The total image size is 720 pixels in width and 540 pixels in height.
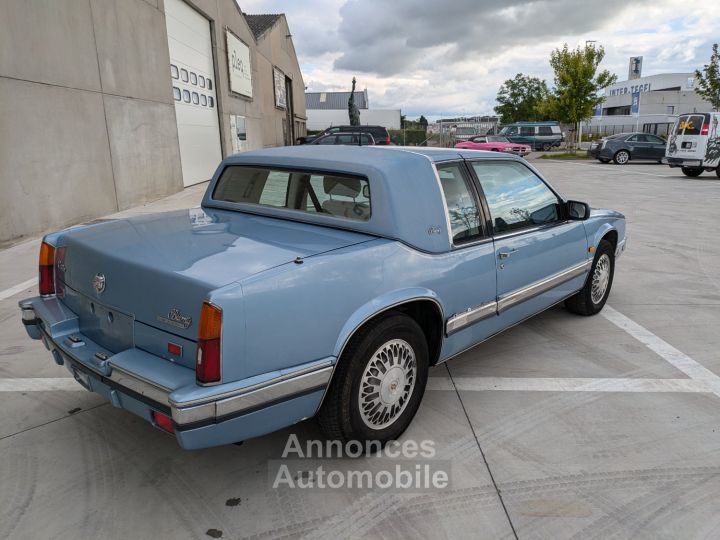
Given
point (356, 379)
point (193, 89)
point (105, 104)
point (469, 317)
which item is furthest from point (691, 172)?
point (356, 379)

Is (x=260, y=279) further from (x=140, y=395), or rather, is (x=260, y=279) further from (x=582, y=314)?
(x=582, y=314)

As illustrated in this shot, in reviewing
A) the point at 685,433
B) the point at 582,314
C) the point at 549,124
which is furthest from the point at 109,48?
the point at 549,124

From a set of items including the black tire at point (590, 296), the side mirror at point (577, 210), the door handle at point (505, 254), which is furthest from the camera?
the black tire at point (590, 296)

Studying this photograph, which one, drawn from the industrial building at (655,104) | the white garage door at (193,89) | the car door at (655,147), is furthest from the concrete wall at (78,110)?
the industrial building at (655,104)

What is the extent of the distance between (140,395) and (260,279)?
0.70m

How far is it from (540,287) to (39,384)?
3.48m

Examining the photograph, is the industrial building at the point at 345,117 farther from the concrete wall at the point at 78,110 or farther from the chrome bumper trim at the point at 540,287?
the chrome bumper trim at the point at 540,287

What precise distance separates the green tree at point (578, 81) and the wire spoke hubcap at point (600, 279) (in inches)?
1120

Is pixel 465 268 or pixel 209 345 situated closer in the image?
pixel 209 345

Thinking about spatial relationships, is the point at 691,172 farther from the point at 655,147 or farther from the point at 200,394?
the point at 200,394

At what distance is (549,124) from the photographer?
37562 millimetres

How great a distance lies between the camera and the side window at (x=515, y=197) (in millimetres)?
3367

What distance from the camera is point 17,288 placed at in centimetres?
570

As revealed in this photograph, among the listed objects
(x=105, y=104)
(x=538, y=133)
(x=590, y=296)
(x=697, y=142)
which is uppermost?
(x=105, y=104)
